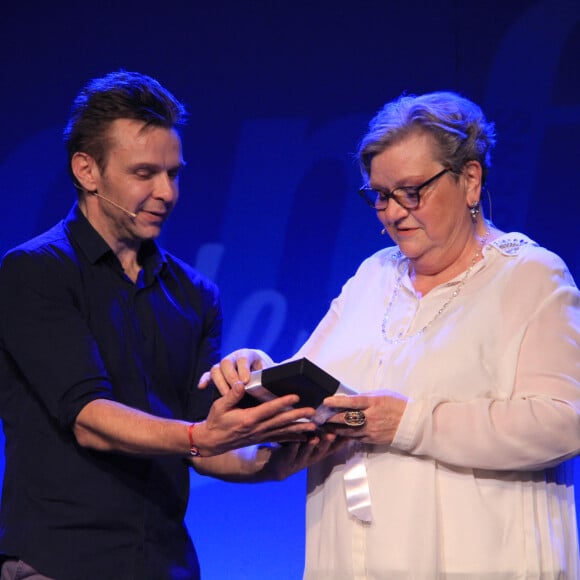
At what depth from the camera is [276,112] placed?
345 centimetres

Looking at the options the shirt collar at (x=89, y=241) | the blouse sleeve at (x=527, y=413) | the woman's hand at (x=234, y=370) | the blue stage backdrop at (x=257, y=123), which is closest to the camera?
the blouse sleeve at (x=527, y=413)

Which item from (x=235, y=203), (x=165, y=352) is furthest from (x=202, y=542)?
(x=165, y=352)

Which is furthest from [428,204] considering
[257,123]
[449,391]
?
[257,123]

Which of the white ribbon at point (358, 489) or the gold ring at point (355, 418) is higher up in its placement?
the gold ring at point (355, 418)

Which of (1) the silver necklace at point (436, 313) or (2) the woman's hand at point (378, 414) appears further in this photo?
(1) the silver necklace at point (436, 313)

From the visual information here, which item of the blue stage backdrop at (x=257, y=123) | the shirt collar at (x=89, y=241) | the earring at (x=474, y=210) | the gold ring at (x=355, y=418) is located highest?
the blue stage backdrop at (x=257, y=123)

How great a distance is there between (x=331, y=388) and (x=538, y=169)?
170 centimetres

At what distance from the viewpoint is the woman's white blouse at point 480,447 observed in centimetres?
181

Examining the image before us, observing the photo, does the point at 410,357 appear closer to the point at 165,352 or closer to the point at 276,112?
the point at 165,352

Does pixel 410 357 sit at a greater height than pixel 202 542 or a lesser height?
greater

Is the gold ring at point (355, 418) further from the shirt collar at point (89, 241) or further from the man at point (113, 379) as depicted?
the shirt collar at point (89, 241)

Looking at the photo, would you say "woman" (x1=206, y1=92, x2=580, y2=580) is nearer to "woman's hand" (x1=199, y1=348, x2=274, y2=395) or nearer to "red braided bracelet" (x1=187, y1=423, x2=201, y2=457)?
"woman's hand" (x1=199, y1=348, x2=274, y2=395)

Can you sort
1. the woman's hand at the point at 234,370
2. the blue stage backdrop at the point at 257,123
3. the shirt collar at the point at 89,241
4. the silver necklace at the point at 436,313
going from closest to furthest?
1. the woman's hand at the point at 234,370
2. the silver necklace at the point at 436,313
3. the shirt collar at the point at 89,241
4. the blue stage backdrop at the point at 257,123

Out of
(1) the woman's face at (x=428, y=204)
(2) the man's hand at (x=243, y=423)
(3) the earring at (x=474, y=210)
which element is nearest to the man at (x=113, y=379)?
(2) the man's hand at (x=243, y=423)
